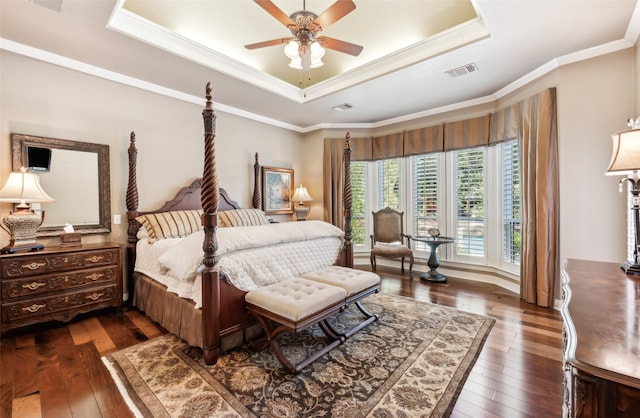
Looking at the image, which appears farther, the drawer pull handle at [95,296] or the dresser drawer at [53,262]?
the drawer pull handle at [95,296]

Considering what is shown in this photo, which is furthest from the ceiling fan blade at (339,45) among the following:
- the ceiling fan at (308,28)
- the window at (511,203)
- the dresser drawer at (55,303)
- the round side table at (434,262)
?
the dresser drawer at (55,303)

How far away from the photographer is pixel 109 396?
1752mm

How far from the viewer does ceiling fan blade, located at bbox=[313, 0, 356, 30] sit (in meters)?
2.02

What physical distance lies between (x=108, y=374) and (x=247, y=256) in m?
1.26

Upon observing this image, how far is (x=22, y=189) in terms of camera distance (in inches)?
97.8

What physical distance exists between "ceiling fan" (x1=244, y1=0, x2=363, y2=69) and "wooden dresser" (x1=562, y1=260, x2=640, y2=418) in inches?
89.6

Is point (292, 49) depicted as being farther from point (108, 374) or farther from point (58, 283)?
point (58, 283)

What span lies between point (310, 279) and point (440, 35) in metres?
2.83

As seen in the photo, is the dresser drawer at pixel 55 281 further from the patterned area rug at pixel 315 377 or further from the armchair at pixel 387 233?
the armchair at pixel 387 233

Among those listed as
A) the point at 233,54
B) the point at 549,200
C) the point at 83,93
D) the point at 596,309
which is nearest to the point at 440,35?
the point at 549,200

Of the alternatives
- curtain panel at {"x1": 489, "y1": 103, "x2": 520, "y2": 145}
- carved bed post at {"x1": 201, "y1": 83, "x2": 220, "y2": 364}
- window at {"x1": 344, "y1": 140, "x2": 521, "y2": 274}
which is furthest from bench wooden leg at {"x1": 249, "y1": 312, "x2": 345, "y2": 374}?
curtain panel at {"x1": 489, "y1": 103, "x2": 520, "y2": 145}

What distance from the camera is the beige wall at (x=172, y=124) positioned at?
2.75 m

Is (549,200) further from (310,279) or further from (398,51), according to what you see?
(310,279)

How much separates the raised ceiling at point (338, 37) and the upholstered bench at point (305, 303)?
102 inches
